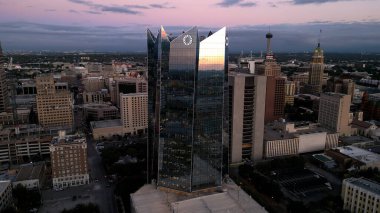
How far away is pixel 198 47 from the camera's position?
42688mm

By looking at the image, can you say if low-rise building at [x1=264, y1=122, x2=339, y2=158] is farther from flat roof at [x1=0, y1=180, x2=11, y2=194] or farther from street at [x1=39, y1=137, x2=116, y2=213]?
flat roof at [x1=0, y1=180, x2=11, y2=194]

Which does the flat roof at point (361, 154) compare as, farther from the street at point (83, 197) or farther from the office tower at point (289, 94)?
the street at point (83, 197)

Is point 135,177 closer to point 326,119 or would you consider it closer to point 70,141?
point 70,141

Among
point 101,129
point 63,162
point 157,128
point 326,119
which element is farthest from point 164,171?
point 326,119

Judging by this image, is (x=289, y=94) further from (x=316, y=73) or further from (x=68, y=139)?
(x=68, y=139)

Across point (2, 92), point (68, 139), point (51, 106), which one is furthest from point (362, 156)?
point (2, 92)

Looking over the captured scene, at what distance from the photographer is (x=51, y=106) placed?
280 feet

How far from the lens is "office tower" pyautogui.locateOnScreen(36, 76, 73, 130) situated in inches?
3310

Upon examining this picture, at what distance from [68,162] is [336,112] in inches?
2688

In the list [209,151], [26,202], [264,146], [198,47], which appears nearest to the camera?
[198,47]

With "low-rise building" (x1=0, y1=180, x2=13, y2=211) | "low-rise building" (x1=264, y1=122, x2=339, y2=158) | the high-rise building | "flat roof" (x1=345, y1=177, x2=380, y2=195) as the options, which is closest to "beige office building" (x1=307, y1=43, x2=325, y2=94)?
the high-rise building

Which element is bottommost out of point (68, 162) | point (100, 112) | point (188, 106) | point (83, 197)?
point (83, 197)

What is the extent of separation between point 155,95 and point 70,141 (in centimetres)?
2211

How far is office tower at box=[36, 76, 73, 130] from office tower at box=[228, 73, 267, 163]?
46865 mm
